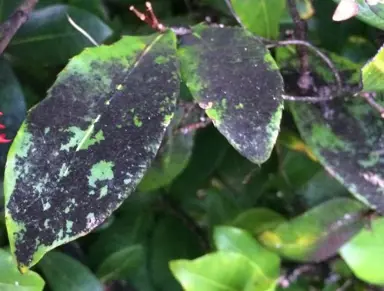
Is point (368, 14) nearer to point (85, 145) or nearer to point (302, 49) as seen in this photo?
point (302, 49)

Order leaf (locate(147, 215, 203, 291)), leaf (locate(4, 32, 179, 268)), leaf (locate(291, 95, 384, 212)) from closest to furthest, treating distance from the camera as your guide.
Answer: leaf (locate(4, 32, 179, 268)), leaf (locate(291, 95, 384, 212)), leaf (locate(147, 215, 203, 291))

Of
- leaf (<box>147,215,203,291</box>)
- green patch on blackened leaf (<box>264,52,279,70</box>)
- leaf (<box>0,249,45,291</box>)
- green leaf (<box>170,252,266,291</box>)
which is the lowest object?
leaf (<box>147,215,203,291</box>)

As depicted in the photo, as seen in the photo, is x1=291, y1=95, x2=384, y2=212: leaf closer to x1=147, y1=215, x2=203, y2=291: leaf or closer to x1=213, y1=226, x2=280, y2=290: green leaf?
x1=213, y1=226, x2=280, y2=290: green leaf

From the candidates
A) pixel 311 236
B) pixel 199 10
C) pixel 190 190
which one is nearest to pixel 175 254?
pixel 190 190

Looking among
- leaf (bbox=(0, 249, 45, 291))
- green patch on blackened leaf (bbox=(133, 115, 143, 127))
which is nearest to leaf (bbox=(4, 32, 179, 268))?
green patch on blackened leaf (bbox=(133, 115, 143, 127))

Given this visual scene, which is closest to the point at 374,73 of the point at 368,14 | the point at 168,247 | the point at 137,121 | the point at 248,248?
the point at 368,14

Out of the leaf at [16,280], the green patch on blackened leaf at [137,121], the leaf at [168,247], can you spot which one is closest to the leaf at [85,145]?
the green patch on blackened leaf at [137,121]

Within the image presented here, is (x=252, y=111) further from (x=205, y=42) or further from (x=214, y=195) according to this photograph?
(x=214, y=195)
